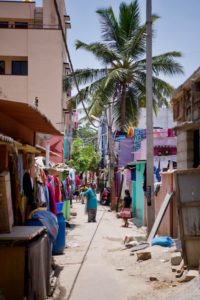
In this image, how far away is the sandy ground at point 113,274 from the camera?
27.0 feet

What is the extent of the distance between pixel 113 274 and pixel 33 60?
21.8 m

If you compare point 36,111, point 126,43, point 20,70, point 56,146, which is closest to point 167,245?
point 36,111

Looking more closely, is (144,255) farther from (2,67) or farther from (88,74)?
(2,67)

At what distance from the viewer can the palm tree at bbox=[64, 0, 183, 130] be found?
25.3 meters

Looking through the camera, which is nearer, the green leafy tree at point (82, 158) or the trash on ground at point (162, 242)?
the trash on ground at point (162, 242)

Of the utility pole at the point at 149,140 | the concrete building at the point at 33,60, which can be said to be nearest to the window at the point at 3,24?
the concrete building at the point at 33,60

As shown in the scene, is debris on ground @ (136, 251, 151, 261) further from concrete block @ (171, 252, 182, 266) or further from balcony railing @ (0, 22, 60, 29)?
balcony railing @ (0, 22, 60, 29)

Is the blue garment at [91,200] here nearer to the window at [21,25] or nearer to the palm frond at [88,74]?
the palm frond at [88,74]

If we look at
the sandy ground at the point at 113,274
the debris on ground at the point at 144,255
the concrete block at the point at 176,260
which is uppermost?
the concrete block at the point at 176,260

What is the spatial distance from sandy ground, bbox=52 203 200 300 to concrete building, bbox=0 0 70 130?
54.1 ft

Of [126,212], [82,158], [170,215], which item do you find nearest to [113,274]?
[170,215]

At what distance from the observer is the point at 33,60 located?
97.8 ft

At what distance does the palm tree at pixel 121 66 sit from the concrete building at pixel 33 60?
3561mm

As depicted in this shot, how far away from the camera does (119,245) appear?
561 inches
